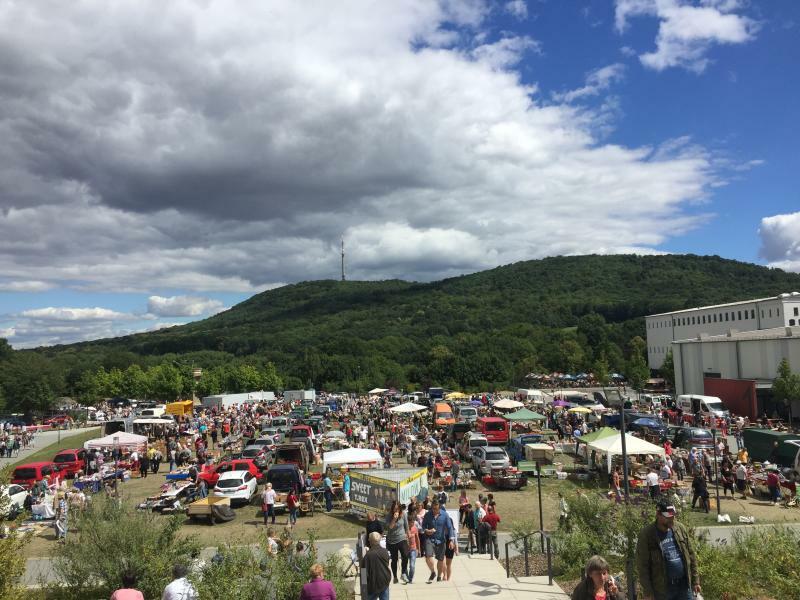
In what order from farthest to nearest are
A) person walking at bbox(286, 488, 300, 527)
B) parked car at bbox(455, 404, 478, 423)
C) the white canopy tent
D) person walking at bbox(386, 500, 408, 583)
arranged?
parked car at bbox(455, 404, 478, 423) → the white canopy tent → person walking at bbox(286, 488, 300, 527) → person walking at bbox(386, 500, 408, 583)

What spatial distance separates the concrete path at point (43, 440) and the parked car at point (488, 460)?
26.1m

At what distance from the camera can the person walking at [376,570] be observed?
7.98m

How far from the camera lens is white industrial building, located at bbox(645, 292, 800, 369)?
59844mm

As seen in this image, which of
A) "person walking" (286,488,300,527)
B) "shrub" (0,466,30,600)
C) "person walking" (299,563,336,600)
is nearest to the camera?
"person walking" (299,563,336,600)

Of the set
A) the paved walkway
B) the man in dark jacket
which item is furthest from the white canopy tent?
the man in dark jacket

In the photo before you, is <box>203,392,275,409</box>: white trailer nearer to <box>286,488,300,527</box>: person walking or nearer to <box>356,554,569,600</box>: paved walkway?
<box>286,488,300,527</box>: person walking

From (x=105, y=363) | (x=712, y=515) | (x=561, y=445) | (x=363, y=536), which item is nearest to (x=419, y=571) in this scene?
(x=363, y=536)

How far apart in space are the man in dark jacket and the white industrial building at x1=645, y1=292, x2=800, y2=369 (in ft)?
186

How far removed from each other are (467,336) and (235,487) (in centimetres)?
10677

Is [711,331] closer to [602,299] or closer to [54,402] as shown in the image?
[54,402]

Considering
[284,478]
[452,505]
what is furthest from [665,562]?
[284,478]

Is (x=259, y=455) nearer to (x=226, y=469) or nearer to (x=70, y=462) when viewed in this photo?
(x=226, y=469)

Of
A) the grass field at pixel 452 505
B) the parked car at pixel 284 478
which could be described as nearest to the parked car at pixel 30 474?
the grass field at pixel 452 505

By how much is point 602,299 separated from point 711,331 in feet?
324
